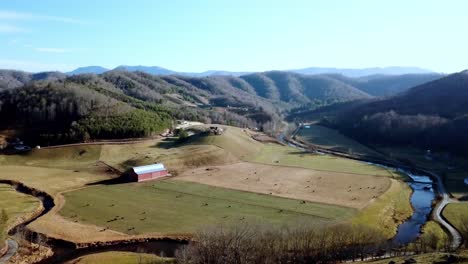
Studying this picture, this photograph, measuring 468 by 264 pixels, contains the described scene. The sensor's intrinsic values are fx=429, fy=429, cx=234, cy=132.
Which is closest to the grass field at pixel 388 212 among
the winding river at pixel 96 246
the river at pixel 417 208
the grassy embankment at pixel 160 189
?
the grassy embankment at pixel 160 189

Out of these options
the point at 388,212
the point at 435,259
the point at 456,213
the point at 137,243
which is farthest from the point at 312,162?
the point at 435,259

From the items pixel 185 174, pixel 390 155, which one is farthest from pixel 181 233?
pixel 390 155

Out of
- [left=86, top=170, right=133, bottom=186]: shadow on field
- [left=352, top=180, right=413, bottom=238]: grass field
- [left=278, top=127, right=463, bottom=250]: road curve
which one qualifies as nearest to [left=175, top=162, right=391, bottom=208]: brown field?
[left=352, top=180, right=413, bottom=238]: grass field

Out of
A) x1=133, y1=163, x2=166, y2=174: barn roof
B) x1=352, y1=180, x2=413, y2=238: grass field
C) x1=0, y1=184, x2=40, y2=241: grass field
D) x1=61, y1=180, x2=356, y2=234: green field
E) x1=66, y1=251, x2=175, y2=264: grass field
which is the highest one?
x1=133, y1=163, x2=166, y2=174: barn roof

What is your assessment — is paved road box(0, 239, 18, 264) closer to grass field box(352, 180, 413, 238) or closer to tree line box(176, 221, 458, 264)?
tree line box(176, 221, 458, 264)

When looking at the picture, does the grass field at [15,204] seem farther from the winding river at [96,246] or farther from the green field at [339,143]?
the green field at [339,143]

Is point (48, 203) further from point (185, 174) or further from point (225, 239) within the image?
point (225, 239)
